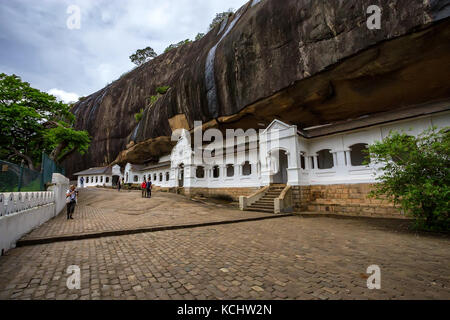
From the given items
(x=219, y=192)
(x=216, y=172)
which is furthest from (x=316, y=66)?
(x=216, y=172)

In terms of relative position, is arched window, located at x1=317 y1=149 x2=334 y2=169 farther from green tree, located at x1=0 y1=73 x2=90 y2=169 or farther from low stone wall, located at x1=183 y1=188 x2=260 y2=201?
green tree, located at x1=0 y1=73 x2=90 y2=169

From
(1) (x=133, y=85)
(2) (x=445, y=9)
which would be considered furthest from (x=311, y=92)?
(1) (x=133, y=85)

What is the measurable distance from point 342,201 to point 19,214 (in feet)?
46.3

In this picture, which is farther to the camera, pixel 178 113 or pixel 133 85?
pixel 133 85

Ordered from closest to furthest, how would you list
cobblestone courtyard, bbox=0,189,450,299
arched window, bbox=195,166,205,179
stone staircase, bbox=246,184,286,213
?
cobblestone courtyard, bbox=0,189,450,299
stone staircase, bbox=246,184,286,213
arched window, bbox=195,166,205,179

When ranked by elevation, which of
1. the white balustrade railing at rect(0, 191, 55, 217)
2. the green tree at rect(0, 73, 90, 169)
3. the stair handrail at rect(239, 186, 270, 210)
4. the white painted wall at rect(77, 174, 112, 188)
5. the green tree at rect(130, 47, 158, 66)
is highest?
the green tree at rect(130, 47, 158, 66)

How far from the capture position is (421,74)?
33.1 ft

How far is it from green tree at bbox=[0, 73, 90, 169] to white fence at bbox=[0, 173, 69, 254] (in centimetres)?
1236

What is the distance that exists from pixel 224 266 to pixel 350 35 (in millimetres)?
11482

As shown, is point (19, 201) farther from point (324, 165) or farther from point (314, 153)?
point (324, 165)

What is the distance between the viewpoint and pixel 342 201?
40.4 feet

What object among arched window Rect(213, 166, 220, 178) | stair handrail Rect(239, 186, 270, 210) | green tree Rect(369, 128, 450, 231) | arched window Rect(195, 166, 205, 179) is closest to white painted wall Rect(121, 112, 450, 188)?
stair handrail Rect(239, 186, 270, 210)

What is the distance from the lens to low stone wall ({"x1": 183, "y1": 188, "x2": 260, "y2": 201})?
1762 centimetres

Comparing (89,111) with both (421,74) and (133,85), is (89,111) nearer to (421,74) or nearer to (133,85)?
(133,85)
